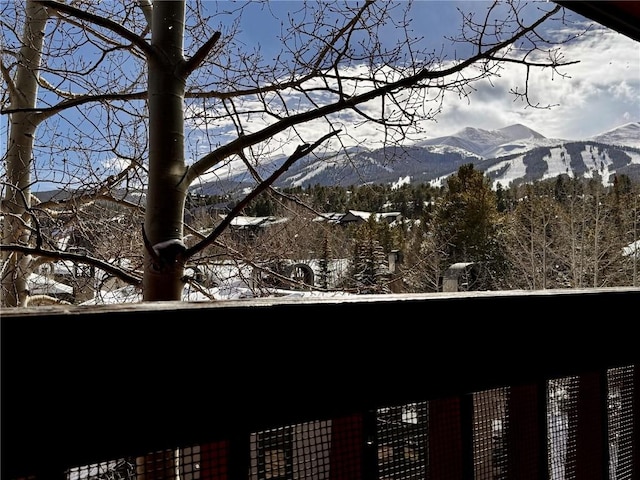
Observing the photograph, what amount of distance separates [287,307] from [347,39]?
9.99 feet

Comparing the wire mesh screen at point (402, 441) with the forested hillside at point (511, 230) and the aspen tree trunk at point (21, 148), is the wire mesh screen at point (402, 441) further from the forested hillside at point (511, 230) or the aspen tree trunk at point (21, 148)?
the forested hillside at point (511, 230)

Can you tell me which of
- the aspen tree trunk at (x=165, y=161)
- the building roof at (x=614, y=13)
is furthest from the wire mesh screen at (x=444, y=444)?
the aspen tree trunk at (x=165, y=161)

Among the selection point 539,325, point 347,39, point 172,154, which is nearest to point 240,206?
point 172,154

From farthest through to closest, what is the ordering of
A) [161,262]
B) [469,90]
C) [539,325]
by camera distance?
[469,90]
[161,262]
[539,325]

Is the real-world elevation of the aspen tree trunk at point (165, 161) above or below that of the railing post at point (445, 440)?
above

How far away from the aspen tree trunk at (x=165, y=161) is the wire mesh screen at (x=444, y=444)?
1599 mm

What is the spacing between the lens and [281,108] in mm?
3672

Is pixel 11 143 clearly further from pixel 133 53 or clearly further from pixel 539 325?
pixel 539 325

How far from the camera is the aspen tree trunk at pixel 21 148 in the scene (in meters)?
3.33

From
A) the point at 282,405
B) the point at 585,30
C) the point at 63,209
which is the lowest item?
the point at 282,405

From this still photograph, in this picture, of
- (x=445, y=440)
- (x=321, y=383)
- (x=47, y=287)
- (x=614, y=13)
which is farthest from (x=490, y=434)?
(x=47, y=287)

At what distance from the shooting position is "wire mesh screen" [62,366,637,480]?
53cm

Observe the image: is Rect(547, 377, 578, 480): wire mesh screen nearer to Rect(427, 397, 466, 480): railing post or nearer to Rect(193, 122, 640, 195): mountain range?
Rect(427, 397, 466, 480): railing post

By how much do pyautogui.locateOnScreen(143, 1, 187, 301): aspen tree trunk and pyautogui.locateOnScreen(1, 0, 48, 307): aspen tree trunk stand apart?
1523 millimetres
